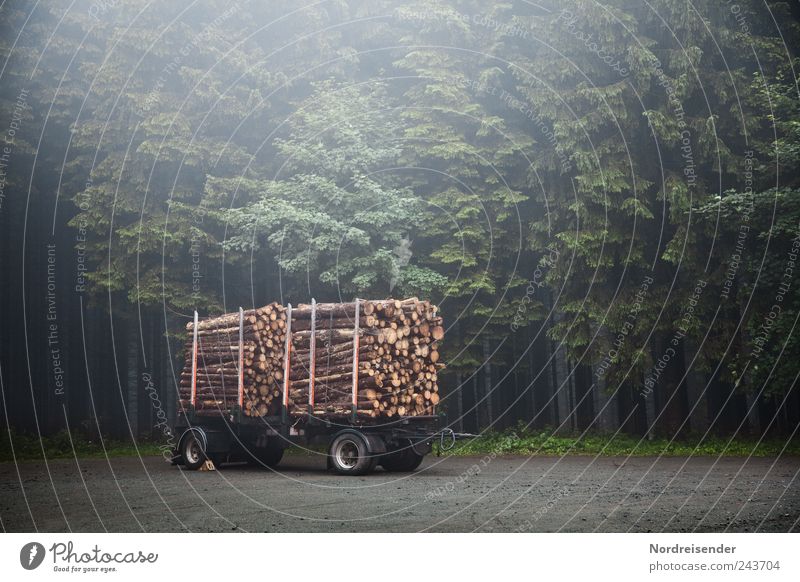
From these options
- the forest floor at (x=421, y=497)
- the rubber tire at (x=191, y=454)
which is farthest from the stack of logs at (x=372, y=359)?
the rubber tire at (x=191, y=454)

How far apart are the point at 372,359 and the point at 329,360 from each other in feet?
3.00

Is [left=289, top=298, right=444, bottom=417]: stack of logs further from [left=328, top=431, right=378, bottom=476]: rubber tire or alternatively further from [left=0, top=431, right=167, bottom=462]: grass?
[left=0, top=431, right=167, bottom=462]: grass

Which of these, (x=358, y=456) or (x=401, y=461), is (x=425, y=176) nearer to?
(x=401, y=461)

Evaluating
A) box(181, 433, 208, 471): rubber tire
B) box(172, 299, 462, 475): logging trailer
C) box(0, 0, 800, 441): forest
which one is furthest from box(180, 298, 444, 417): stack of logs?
box(0, 0, 800, 441): forest

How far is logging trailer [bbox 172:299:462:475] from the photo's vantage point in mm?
15617

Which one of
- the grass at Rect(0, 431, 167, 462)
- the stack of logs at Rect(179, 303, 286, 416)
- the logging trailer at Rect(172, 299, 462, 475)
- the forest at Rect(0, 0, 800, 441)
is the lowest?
the grass at Rect(0, 431, 167, 462)

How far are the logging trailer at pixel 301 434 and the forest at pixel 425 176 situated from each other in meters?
3.04

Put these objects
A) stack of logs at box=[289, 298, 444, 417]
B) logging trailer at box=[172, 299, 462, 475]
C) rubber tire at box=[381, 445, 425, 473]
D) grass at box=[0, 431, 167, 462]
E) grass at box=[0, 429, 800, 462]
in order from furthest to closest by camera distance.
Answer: grass at box=[0, 431, 167, 462], grass at box=[0, 429, 800, 462], rubber tire at box=[381, 445, 425, 473], stack of logs at box=[289, 298, 444, 417], logging trailer at box=[172, 299, 462, 475]

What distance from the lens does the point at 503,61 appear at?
21.4 m

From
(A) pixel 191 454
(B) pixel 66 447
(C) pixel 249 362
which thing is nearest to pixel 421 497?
(C) pixel 249 362

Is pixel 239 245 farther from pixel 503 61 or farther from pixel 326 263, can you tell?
pixel 503 61

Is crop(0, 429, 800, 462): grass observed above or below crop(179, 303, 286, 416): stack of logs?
below

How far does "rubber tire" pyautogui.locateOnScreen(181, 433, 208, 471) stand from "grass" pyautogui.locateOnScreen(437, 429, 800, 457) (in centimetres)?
577

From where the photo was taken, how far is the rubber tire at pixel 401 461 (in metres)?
16.1
